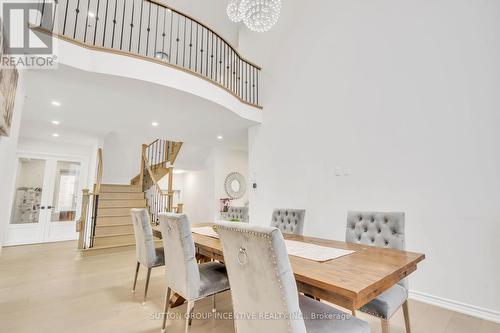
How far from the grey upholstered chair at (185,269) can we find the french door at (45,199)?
5183 mm

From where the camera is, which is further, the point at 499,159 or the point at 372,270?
the point at 499,159

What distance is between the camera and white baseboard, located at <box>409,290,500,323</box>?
204 cm

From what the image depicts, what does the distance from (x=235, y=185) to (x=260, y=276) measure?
19.4 ft

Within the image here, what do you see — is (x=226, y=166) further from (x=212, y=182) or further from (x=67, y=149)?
(x=67, y=149)

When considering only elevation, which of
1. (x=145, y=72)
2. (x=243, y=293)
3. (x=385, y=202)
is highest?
(x=145, y=72)

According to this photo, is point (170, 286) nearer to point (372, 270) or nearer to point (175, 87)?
point (372, 270)

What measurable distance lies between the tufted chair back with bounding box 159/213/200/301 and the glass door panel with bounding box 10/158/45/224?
5.37 m

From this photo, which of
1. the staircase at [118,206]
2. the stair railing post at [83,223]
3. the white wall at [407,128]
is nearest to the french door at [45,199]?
the staircase at [118,206]

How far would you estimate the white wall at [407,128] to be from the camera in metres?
2.18

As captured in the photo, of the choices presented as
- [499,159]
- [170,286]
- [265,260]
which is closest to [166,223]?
[170,286]

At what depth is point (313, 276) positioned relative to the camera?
3.61 feet

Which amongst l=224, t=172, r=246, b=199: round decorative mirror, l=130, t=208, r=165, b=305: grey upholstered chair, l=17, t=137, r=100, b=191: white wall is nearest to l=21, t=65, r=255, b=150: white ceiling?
l=17, t=137, r=100, b=191: white wall

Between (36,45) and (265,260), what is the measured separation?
3189mm

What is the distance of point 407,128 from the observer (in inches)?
103
